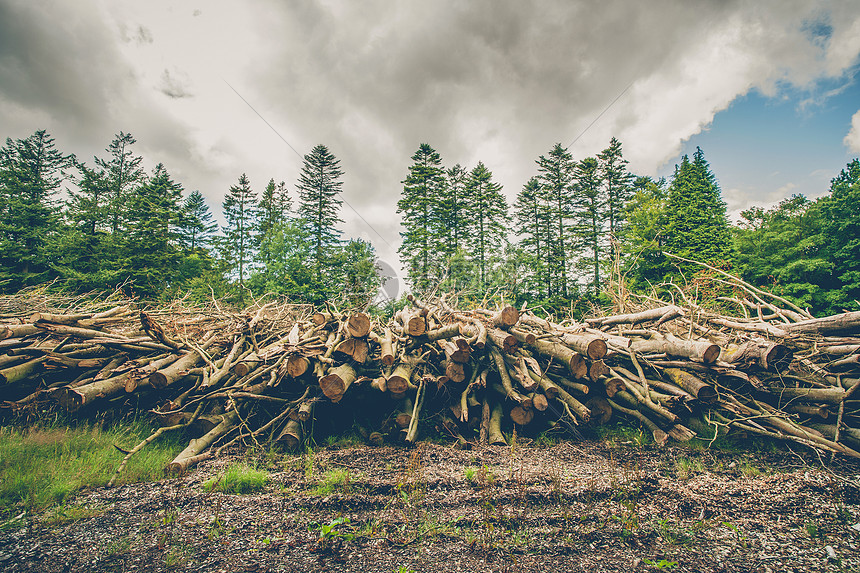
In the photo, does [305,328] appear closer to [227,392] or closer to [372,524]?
[227,392]

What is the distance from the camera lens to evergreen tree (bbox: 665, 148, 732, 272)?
72.8 ft

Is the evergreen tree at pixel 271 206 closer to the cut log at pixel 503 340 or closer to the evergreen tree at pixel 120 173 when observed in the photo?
the evergreen tree at pixel 120 173

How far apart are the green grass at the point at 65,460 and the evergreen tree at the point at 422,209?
71.1ft

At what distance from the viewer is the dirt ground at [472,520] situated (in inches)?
94.4

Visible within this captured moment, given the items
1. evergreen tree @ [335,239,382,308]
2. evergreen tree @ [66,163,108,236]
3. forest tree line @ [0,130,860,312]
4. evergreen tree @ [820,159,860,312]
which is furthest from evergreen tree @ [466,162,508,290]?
evergreen tree @ [66,163,108,236]

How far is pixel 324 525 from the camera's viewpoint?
2768mm

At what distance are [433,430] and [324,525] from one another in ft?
8.11

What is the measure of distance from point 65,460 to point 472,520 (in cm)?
429

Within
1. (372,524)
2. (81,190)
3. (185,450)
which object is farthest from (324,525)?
(81,190)

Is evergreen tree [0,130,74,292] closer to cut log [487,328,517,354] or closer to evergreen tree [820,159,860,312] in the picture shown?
cut log [487,328,517,354]

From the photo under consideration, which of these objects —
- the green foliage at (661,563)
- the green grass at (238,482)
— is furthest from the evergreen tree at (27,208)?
the green foliage at (661,563)

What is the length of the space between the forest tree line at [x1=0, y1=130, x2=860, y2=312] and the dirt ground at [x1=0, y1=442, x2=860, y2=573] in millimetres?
13509

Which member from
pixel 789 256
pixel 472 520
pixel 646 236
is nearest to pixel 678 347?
pixel 472 520

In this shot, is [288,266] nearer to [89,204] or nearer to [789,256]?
[89,204]
